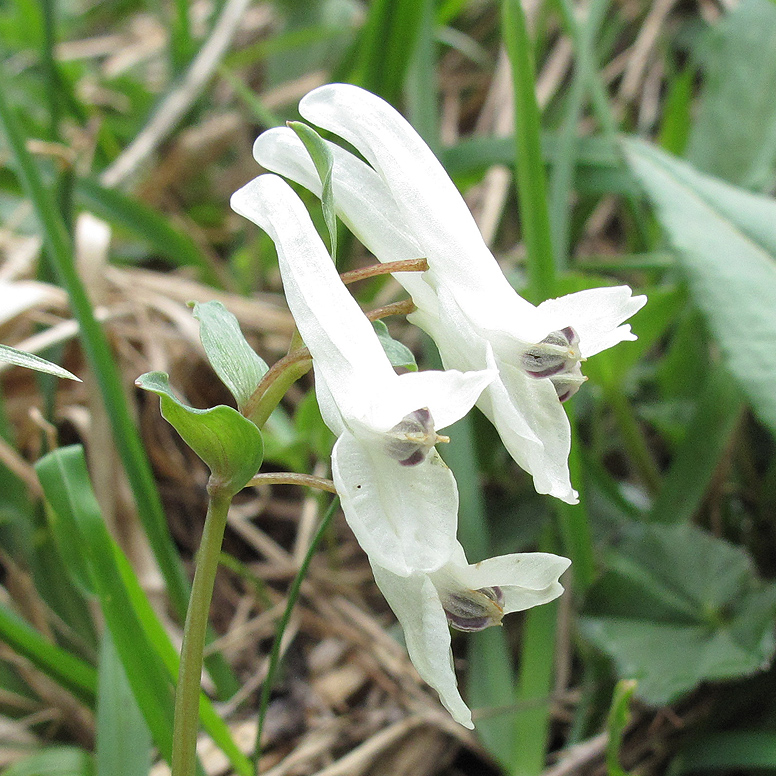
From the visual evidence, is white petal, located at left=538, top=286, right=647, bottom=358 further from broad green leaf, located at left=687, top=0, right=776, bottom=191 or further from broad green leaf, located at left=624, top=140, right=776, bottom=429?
broad green leaf, located at left=687, top=0, right=776, bottom=191

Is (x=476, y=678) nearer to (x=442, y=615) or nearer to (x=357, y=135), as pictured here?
(x=442, y=615)

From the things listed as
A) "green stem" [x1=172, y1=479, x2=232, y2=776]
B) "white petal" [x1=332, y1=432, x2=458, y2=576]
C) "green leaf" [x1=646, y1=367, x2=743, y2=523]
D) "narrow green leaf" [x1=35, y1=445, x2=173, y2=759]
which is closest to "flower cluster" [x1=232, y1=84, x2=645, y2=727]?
"white petal" [x1=332, y1=432, x2=458, y2=576]

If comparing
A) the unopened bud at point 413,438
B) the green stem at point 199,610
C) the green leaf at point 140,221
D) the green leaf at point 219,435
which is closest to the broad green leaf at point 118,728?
the green stem at point 199,610

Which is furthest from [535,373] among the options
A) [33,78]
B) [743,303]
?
[33,78]

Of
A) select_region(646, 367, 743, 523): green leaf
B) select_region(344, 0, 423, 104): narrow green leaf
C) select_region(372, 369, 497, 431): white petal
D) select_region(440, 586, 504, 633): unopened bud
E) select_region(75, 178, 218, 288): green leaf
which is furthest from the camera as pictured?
select_region(75, 178, 218, 288): green leaf

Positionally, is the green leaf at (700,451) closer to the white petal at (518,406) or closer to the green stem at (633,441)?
the green stem at (633,441)
